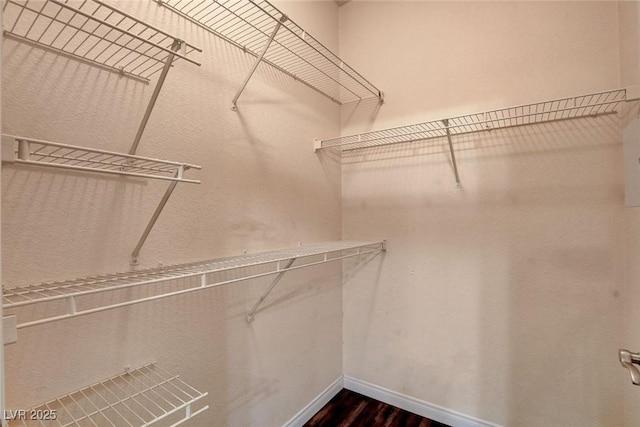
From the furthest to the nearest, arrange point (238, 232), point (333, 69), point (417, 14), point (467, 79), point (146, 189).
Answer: point (333, 69) < point (417, 14) < point (467, 79) < point (238, 232) < point (146, 189)

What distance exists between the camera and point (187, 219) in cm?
111

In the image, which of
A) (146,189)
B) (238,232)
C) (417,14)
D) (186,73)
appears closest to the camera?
(146,189)

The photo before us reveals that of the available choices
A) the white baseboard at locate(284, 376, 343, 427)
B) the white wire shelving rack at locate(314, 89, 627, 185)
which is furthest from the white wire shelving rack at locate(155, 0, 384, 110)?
the white baseboard at locate(284, 376, 343, 427)

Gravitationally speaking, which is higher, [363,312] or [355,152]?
[355,152]

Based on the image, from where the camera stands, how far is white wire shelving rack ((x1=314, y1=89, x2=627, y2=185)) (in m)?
1.26

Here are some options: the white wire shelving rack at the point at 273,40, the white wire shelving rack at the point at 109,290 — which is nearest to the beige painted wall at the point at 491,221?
the white wire shelving rack at the point at 273,40

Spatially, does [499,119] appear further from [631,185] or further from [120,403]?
[120,403]

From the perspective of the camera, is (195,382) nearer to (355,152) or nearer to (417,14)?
(355,152)

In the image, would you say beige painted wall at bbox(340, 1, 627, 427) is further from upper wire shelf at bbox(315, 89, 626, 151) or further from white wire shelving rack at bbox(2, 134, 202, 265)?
white wire shelving rack at bbox(2, 134, 202, 265)

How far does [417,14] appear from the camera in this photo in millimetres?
1770

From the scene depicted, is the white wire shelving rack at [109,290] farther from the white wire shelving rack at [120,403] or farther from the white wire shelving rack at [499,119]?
the white wire shelving rack at [499,119]

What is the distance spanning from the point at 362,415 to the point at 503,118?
180cm

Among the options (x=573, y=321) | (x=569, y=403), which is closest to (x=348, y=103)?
(x=573, y=321)

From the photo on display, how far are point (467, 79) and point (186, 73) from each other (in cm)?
142
